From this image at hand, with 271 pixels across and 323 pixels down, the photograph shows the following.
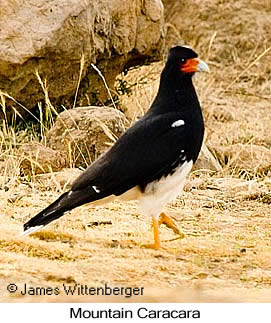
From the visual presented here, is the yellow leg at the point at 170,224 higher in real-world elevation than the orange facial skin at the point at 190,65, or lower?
lower

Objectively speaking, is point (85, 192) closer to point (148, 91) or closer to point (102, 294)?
point (102, 294)

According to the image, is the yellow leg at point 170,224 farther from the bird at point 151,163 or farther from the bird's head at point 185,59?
the bird's head at point 185,59

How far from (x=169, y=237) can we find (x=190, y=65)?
900mm

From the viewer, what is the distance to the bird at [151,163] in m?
4.66

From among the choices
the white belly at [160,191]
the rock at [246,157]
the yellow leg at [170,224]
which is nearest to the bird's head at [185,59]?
the white belly at [160,191]

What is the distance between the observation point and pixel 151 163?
4703mm

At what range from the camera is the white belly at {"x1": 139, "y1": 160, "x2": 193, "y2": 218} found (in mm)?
4730

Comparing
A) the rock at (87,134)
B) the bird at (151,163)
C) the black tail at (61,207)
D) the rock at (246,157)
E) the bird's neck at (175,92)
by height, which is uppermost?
the bird's neck at (175,92)

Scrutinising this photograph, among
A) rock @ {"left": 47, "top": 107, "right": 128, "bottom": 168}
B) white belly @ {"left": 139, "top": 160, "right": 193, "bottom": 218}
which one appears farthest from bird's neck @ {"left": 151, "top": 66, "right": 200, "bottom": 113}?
rock @ {"left": 47, "top": 107, "right": 128, "bottom": 168}

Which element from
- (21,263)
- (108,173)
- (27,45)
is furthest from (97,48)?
(21,263)

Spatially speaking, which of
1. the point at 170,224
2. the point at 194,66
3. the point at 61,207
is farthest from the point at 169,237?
the point at 194,66

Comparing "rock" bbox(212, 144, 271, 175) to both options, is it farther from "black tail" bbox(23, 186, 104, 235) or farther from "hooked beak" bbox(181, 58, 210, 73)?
"black tail" bbox(23, 186, 104, 235)

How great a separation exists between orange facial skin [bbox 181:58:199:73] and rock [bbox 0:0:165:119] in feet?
6.30

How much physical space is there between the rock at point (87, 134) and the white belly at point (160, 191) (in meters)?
1.87
